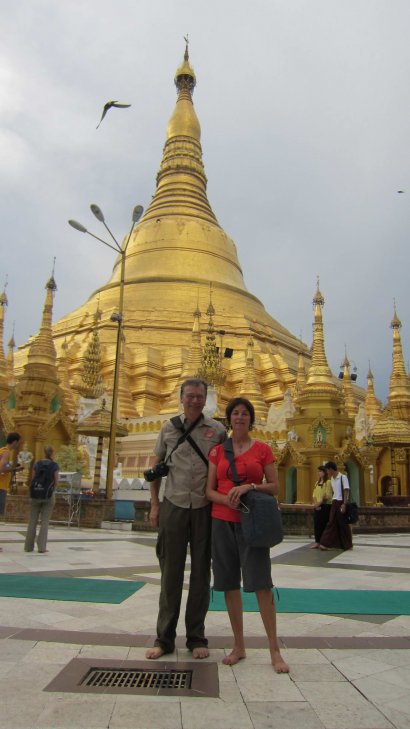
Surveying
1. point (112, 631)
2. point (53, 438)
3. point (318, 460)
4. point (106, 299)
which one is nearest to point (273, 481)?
point (112, 631)

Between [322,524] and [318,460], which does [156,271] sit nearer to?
[318,460]

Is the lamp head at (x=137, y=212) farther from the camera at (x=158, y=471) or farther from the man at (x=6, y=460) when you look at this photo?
the camera at (x=158, y=471)

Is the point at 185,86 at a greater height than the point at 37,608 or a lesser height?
greater

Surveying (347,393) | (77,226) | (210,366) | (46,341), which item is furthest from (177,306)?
(77,226)

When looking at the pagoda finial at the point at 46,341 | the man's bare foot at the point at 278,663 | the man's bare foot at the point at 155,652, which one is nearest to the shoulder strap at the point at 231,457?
the man's bare foot at the point at 278,663

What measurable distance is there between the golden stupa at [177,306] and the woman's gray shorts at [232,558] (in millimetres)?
24470

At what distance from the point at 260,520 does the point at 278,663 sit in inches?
29.5

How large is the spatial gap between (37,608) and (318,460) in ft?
56.9

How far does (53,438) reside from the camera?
22.2 m

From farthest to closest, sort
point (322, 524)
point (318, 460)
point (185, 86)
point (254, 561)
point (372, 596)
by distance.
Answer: point (185, 86) → point (318, 460) → point (322, 524) → point (372, 596) → point (254, 561)

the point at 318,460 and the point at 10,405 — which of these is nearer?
the point at 318,460

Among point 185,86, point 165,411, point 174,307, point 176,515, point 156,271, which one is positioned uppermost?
point 185,86

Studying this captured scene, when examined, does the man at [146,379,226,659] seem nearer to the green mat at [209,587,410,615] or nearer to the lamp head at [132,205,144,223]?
the green mat at [209,587,410,615]

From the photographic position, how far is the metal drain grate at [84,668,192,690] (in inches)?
115
